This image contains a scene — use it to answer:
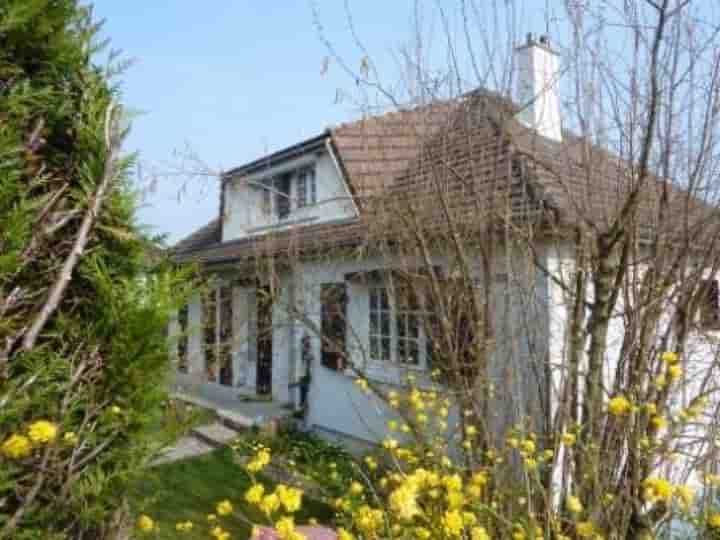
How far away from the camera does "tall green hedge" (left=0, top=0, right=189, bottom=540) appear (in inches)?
72.3

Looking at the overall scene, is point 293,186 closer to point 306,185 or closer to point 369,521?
point 306,185

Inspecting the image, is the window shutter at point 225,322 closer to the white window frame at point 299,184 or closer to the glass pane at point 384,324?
the white window frame at point 299,184

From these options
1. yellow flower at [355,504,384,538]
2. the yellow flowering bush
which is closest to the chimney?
the yellow flowering bush

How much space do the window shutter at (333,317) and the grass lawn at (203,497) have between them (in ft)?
8.09

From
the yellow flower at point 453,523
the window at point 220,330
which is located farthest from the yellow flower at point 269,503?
the window at point 220,330

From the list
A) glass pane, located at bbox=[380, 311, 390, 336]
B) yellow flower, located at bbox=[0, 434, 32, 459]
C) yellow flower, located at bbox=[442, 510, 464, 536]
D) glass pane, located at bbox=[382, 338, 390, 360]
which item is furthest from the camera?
glass pane, located at bbox=[380, 311, 390, 336]

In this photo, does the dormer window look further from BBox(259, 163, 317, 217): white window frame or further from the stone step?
the stone step

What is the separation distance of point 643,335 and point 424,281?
80.9 inches

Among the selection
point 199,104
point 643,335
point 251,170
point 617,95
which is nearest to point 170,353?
point 643,335

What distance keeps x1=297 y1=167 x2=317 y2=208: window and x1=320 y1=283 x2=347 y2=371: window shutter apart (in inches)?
133

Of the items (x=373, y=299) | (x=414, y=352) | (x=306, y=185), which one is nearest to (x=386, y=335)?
(x=373, y=299)

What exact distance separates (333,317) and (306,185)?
4347mm

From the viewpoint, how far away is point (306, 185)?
44.5ft

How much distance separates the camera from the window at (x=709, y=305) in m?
4.65
